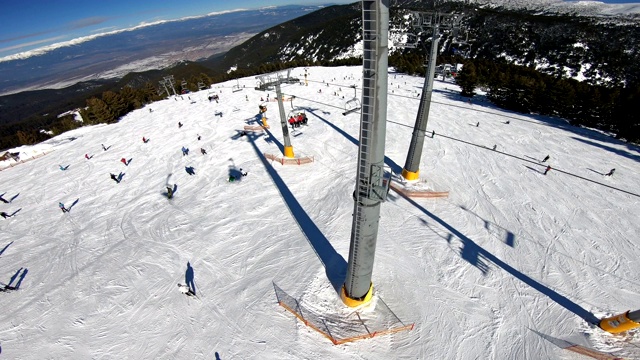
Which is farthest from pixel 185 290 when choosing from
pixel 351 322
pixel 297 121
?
pixel 297 121

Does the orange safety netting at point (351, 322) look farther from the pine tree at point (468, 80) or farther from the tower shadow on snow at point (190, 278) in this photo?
the pine tree at point (468, 80)

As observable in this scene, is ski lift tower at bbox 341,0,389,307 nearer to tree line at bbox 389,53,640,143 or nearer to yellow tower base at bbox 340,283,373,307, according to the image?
yellow tower base at bbox 340,283,373,307

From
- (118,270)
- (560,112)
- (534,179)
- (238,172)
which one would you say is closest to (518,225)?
(534,179)

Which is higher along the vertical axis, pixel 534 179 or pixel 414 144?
pixel 414 144

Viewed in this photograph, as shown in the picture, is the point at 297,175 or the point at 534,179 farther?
the point at 297,175

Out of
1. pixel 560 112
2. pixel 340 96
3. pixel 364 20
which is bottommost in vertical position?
pixel 560 112

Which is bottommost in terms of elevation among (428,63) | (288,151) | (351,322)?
(351,322)

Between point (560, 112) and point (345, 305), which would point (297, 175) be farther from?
point (560, 112)

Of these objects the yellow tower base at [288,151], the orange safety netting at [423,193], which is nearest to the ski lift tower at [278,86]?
the yellow tower base at [288,151]

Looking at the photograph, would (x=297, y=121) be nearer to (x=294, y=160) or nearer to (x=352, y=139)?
(x=352, y=139)
